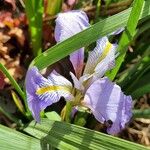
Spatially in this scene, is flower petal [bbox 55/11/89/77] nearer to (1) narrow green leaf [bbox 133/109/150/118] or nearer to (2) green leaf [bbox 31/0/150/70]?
(2) green leaf [bbox 31/0/150/70]

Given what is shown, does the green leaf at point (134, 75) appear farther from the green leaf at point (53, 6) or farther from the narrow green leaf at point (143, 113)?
the green leaf at point (53, 6)

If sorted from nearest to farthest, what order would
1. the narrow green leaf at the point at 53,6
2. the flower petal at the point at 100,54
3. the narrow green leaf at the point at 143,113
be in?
1. the flower petal at the point at 100,54
2. the narrow green leaf at the point at 143,113
3. the narrow green leaf at the point at 53,6

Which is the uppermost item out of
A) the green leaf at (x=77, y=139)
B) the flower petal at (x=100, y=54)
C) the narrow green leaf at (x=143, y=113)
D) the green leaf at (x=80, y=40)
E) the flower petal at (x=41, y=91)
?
the green leaf at (x=80, y=40)

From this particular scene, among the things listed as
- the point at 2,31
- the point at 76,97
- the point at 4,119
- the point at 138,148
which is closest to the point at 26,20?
the point at 2,31

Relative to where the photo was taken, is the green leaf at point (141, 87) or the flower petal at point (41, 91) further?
the green leaf at point (141, 87)

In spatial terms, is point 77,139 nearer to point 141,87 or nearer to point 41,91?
point 41,91

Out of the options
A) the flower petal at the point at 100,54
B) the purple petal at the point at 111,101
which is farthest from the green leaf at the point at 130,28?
the purple petal at the point at 111,101

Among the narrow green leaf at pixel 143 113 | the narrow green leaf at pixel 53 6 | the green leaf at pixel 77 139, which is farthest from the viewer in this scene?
the narrow green leaf at pixel 53 6

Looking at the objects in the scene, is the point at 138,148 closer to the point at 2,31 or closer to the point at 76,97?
the point at 76,97
